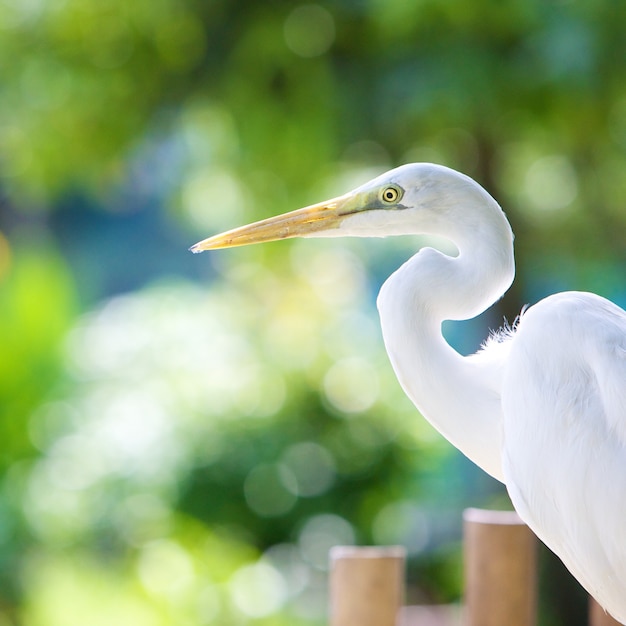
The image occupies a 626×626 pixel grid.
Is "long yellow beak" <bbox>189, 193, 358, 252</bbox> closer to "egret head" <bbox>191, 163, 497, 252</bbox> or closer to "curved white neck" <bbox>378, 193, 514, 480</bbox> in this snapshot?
"egret head" <bbox>191, 163, 497, 252</bbox>

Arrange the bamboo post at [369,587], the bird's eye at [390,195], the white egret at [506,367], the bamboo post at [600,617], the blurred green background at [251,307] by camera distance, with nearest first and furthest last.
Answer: the white egret at [506,367] → the bird's eye at [390,195] → the bamboo post at [369,587] → the bamboo post at [600,617] → the blurred green background at [251,307]

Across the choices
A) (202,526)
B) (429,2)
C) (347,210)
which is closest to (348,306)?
(202,526)

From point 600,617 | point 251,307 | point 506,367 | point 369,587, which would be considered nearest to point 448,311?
point 506,367

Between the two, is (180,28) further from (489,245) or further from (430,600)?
(430,600)

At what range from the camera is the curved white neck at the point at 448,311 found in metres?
1.20

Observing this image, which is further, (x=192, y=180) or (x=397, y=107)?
(x=192, y=180)

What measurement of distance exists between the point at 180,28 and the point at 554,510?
2.24 meters

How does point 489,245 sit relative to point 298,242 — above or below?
below

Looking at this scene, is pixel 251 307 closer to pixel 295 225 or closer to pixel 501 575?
pixel 501 575

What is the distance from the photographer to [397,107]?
2783 millimetres

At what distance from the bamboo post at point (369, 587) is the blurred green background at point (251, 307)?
4.13ft

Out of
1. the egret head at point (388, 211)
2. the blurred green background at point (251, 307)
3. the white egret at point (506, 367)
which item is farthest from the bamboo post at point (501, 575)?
the blurred green background at point (251, 307)

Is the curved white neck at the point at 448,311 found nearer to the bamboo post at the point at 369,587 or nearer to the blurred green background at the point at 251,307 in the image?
the bamboo post at the point at 369,587

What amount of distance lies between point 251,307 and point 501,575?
3.41 meters
